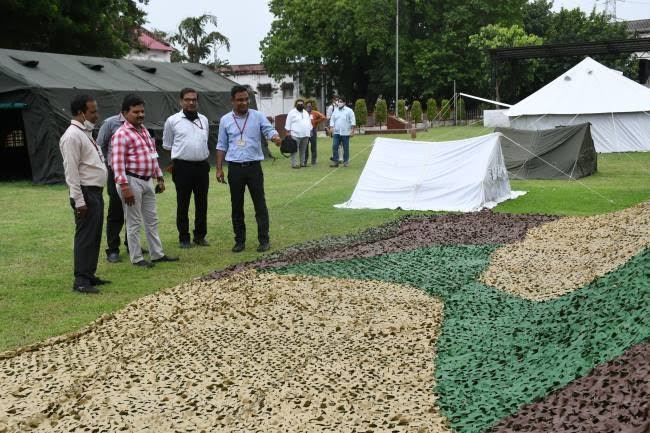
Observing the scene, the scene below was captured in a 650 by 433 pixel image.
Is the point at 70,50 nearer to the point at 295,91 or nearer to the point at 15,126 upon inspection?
the point at 15,126

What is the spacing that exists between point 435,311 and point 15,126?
16.3 m

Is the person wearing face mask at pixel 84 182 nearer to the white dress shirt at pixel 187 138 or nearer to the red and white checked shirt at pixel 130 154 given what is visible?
the red and white checked shirt at pixel 130 154

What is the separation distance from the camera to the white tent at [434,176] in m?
11.8

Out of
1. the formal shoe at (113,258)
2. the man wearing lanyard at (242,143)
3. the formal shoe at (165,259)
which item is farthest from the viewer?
the man wearing lanyard at (242,143)

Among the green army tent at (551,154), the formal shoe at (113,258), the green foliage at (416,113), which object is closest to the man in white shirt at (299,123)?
the green army tent at (551,154)

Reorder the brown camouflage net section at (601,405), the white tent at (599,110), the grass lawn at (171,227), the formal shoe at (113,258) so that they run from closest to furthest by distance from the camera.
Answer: the brown camouflage net section at (601,405) < the grass lawn at (171,227) < the formal shoe at (113,258) < the white tent at (599,110)

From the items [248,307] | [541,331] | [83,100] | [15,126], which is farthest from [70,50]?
[541,331]

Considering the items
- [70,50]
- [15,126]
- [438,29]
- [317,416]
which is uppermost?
[438,29]

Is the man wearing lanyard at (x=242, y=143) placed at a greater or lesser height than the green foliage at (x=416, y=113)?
lesser

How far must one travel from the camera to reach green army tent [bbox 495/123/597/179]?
52.5ft

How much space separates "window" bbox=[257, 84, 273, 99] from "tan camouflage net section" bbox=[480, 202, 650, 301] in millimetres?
55947

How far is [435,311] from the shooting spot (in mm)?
5391

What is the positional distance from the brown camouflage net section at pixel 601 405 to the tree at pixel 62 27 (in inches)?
979

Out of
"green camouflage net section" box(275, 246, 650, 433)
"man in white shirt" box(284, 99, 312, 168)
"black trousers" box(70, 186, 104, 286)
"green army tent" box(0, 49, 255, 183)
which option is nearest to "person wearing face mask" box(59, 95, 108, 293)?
"black trousers" box(70, 186, 104, 286)
